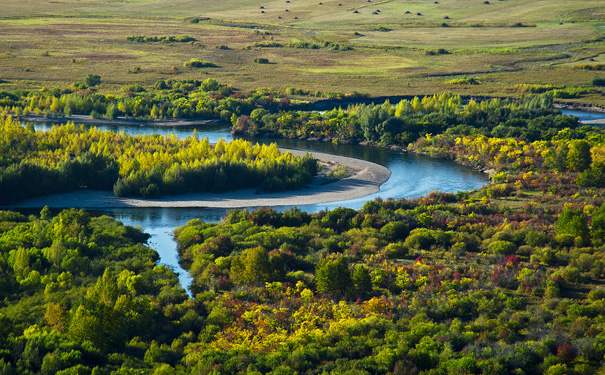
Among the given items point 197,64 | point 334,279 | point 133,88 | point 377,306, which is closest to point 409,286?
point 377,306

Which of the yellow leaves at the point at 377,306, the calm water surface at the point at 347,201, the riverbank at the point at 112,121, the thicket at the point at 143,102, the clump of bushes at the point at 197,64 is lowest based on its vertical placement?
the calm water surface at the point at 347,201

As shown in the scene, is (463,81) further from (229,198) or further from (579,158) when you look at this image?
(229,198)

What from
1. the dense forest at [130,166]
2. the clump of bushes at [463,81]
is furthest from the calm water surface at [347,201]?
the clump of bushes at [463,81]

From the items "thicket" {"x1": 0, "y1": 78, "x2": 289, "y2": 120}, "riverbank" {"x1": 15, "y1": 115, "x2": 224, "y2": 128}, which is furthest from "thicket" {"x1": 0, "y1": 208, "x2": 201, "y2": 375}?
"thicket" {"x1": 0, "y1": 78, "x2": 289, "y2": 120}

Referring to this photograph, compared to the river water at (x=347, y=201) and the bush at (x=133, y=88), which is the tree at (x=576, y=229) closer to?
the river water at (x=347, y=201)

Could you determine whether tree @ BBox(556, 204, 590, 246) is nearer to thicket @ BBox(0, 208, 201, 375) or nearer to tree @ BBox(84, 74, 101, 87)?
thicket @ BBox(0, 208, 201, 375)

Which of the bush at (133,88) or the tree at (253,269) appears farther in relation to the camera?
the bush at (133,88)

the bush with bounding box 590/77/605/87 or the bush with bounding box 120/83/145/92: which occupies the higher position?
the bush with bounding box 590/77/605/87
